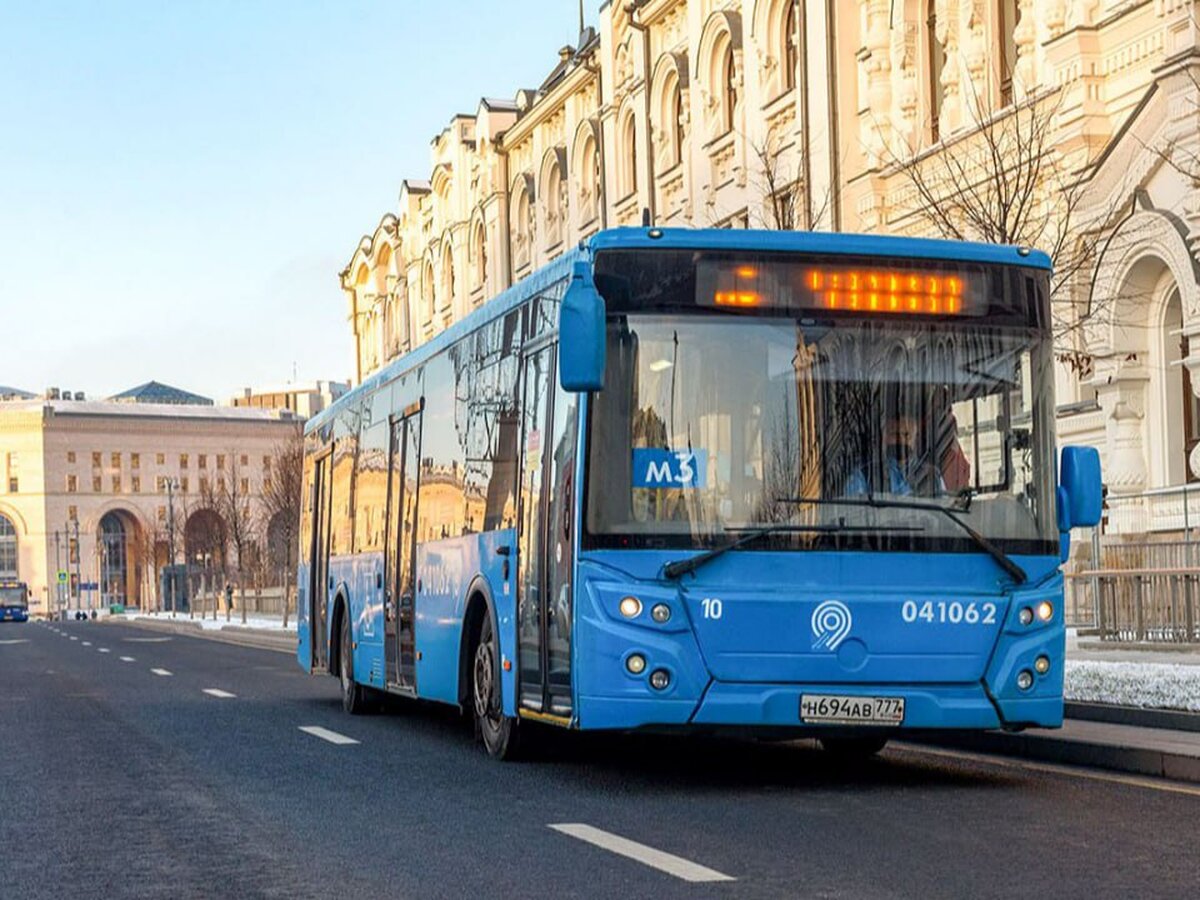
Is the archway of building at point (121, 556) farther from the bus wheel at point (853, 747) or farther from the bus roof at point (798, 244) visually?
the bus roof at point (798, 244)

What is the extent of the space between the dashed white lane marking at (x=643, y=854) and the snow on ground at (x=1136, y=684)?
608 centimetres

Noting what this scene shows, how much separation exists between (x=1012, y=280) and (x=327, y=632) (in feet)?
33.9

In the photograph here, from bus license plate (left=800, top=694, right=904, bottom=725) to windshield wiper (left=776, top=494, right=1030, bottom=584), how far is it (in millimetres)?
987

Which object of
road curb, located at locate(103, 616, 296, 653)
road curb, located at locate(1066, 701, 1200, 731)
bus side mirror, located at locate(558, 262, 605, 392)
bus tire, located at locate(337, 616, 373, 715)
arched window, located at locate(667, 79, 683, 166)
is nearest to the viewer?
bus side mirror, located at locate(558, 262, 605, 392)

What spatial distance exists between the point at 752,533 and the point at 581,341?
1.37 meters

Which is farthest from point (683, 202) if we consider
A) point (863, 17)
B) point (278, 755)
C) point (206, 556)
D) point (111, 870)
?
point (206, 556)

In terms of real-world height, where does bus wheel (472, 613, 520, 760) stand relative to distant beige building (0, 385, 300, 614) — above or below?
below

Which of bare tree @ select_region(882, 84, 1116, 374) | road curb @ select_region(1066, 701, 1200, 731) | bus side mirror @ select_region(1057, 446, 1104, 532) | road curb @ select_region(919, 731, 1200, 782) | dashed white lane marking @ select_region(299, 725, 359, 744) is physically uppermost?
bare tree @ select_region(882, 84, 1116, 374)

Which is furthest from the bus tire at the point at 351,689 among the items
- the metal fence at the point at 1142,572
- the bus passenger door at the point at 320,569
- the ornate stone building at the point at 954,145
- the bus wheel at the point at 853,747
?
the metal fence at the point at 1142,572

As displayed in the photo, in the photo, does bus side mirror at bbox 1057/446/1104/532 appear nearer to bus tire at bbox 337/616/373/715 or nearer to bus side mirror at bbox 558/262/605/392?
bus side mirror at bbox 558/262/605/392

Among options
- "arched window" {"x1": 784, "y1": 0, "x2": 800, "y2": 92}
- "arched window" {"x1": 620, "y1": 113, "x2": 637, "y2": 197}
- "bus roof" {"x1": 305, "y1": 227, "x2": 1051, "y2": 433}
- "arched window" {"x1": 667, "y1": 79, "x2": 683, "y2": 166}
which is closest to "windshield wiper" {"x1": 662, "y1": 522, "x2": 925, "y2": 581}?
"bus roof" {"x1": 305, "y1": 227, "x2": 1051, "y2": 433}

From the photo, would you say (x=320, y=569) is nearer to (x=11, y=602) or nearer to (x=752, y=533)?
(x=752, y=533)

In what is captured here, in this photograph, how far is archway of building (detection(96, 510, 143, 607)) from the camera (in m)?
192

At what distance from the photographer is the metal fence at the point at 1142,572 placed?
2230 cm
